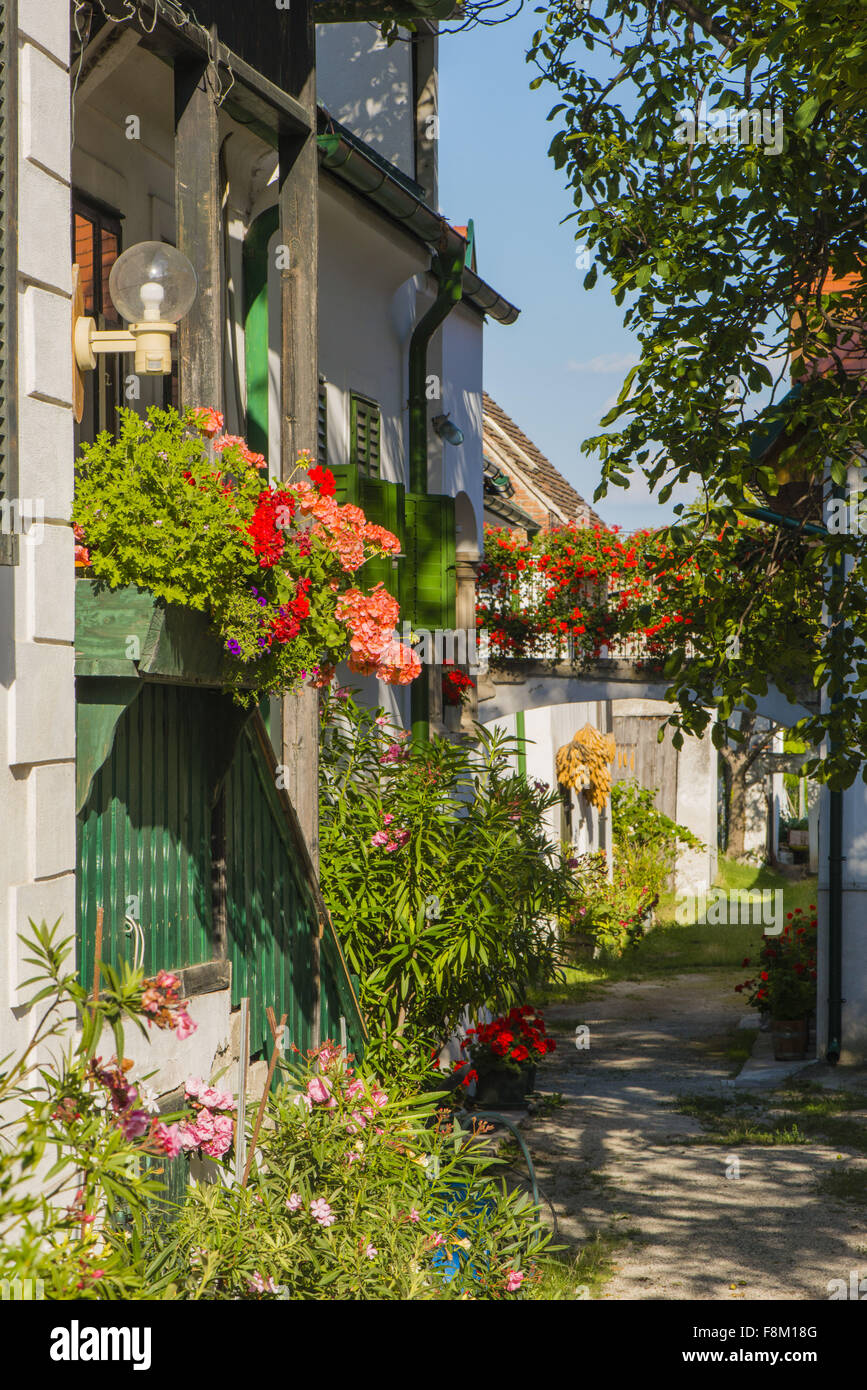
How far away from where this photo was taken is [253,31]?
5.28 metres

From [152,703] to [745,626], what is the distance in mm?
3560

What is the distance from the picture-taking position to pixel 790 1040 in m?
12.1

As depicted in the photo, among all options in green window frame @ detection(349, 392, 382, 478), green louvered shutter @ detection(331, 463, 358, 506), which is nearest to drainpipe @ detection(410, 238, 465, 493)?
green window frame @ detection(349, 392, 382, 478)

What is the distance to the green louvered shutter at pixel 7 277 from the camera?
3.09 m

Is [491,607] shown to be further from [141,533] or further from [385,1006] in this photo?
[141,533]

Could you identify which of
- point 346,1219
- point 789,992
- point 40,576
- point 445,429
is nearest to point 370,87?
point 445,429

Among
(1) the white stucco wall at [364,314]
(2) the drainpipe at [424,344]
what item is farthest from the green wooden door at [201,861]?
(2) the drainpipe at [424,344]

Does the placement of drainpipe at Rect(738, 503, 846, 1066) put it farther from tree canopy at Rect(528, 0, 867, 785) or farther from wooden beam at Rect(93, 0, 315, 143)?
wooden beam at Rect(93, 0, 315, 143)

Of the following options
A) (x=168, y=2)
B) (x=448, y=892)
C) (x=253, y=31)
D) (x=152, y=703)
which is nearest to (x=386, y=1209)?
(x=152, y=703)

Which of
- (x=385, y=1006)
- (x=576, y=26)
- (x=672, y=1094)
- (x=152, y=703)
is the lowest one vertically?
(x=672, y=1094)

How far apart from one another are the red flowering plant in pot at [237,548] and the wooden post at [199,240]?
0.21 m

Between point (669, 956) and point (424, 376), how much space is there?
11.7 m

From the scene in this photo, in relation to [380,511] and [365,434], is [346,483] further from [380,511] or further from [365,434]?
[365,434]

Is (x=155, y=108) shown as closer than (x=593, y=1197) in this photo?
Yes
